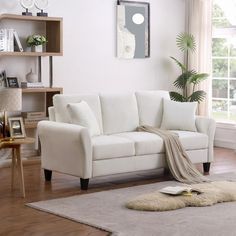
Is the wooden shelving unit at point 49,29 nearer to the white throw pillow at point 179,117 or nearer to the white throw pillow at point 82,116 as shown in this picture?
the white throw pillow at point 82,116

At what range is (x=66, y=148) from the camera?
20.3ft

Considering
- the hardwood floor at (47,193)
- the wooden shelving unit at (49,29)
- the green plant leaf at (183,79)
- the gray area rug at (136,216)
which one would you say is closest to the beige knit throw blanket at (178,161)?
the hardwood floor at (47,193)

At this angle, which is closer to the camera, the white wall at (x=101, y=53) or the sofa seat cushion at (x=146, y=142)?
the sofa seat cushion at (x=146, y=142)

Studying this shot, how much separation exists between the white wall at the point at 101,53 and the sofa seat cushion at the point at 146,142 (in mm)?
1802

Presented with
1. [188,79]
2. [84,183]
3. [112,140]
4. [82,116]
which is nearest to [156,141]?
[112,140]

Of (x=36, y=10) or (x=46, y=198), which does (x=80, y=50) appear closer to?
(x=36, y=10)

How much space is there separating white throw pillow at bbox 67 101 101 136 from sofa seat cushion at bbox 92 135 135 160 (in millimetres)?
131

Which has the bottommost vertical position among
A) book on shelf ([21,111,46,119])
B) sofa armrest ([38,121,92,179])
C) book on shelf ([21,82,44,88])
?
sofa armrest ([38,121,92,179])

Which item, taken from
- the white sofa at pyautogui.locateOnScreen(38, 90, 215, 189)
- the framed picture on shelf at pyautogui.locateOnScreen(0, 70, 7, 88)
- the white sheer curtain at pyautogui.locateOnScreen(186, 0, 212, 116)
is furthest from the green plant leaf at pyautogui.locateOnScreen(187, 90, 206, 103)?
the framed picture on shelf at pyautogui.locateOnScreen(0, 70, 7, 88)

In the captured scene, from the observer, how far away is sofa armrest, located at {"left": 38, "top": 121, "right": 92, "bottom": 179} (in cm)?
599

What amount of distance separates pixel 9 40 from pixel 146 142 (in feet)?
7.00

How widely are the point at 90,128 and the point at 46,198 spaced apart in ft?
3.43

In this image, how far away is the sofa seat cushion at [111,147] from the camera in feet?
20.0

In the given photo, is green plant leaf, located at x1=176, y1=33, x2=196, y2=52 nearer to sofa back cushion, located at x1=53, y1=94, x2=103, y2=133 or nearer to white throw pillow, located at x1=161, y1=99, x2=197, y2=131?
white throw pillow, located at x1=161, y1=99, x2=197, y2=131
